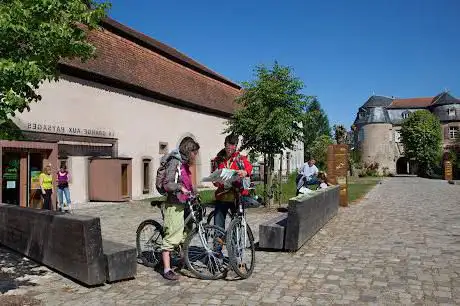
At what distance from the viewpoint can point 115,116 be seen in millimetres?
20141

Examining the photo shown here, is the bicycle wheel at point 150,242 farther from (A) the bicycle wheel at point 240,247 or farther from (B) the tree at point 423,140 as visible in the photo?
(B) the tree at point 423,140

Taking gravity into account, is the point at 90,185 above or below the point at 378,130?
below

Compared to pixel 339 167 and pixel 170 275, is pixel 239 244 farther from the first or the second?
pixel 339 167

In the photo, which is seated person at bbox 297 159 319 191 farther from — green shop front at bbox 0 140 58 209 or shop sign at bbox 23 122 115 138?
shop sign at bbox 23 122 115 138

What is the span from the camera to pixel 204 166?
2898cm

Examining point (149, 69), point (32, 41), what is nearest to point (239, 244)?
point (32, 41)

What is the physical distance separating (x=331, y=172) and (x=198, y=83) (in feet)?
46.5

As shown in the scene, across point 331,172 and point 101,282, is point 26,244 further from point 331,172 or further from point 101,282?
point 331,172

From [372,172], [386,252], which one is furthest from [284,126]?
[372,172]

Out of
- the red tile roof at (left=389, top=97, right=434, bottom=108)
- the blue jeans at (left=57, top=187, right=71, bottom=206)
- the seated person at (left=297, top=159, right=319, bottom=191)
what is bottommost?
the blue jeans at (left=57, top=187, right=71, bottom=206)

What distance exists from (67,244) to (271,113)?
9586 mm

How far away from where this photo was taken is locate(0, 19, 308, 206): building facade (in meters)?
16.7

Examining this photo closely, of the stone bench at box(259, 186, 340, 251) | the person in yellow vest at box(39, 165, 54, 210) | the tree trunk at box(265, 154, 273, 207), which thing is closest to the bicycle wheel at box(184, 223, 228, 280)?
the stone bench at box(259, 186, 340, 251)

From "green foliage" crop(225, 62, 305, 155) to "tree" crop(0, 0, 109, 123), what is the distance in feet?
30.2
